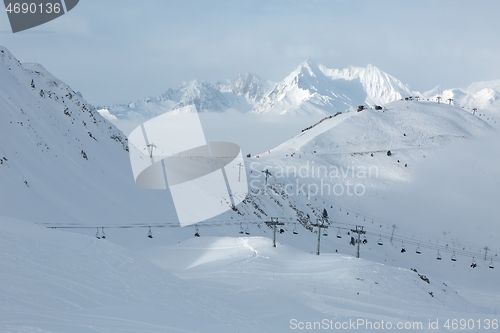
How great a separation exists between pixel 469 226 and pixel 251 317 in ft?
283

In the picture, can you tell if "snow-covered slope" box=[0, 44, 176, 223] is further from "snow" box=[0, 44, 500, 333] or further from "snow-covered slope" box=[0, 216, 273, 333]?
"snow-covered slope" box=[0, 216, 273, 333]

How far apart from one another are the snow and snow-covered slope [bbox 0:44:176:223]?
0.22 m

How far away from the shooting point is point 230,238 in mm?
42938

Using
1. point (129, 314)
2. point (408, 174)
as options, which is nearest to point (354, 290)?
point (129, 314)

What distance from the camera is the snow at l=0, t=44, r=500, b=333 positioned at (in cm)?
1363

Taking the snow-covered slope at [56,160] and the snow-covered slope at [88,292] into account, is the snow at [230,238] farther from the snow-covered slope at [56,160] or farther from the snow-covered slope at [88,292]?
the snow-covered slope at [56,160]

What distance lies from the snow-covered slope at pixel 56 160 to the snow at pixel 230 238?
223 mm

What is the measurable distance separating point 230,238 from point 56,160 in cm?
2259

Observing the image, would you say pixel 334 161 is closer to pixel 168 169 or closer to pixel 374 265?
pixel 168 169

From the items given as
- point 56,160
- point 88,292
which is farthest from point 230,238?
point 88,292

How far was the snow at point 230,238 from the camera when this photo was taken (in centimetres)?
1363

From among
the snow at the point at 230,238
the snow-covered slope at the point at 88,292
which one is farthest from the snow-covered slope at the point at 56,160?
the snow-covered slope at the point at 88,292

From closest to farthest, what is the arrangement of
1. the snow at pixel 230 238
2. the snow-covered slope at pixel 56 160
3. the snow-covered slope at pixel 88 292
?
1. the snow-covered slope at pixel 88 292
2. the snow at pixel 230 238
3. the snow-covered slope at pixel 56 160

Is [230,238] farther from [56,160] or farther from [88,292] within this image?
[88,292]
